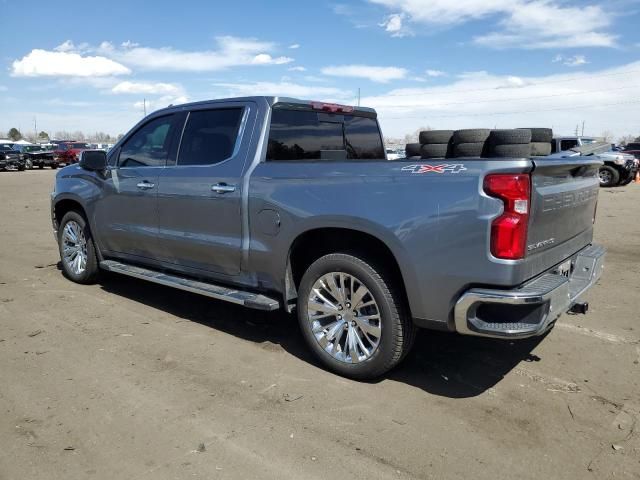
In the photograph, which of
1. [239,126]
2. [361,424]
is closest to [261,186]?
[239,126]

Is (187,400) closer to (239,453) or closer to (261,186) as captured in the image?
(239,453)

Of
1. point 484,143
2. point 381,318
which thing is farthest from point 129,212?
point 484,143

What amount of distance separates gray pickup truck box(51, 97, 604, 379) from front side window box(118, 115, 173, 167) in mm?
18

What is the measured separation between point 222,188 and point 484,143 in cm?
243

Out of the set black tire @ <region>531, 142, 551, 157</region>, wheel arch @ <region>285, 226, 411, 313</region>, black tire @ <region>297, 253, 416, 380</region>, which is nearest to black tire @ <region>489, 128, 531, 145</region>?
black tire @ <region>531, 142, 551, 157</region>

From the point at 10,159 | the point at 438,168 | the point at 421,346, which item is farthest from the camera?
the point at 10,159

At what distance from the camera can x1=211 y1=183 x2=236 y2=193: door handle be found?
4.31m

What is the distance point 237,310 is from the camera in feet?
17.9

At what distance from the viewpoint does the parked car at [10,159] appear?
32.3 meters

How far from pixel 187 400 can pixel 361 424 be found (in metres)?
1.15

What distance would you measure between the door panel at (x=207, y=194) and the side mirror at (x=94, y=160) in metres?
1.04

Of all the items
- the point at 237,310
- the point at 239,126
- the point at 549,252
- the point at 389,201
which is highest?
the point at 239,126

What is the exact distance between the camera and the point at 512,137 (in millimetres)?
4371

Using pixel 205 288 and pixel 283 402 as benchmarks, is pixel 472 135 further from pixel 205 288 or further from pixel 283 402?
pixel 283 402
